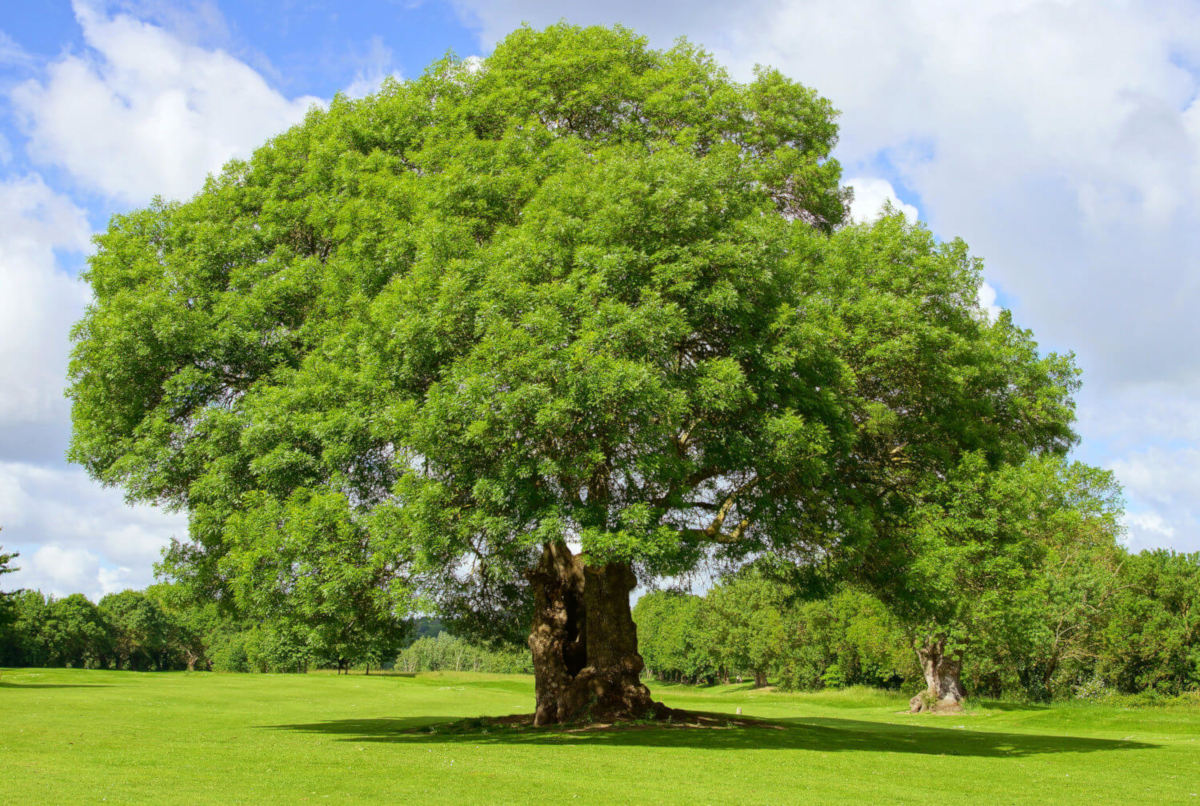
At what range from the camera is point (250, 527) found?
65.4ft

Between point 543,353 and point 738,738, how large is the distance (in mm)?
11549

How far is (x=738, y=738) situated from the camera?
2145 cm

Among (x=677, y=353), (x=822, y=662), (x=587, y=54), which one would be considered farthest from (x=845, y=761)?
(x=822, y=662)

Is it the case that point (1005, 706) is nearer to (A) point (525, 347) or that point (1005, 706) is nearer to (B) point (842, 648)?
(B) point (842, 648)

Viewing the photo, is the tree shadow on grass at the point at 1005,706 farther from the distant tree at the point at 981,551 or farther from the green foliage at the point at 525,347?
the distant tree at the point at 981,551

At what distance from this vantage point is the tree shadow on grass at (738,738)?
20.3m

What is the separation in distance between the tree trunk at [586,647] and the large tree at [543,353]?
88 millimetres

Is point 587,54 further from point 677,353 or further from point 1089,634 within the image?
point 1089,634

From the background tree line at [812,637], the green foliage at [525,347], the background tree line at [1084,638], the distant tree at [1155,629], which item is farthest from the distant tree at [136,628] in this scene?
the distant tree at [1155,629]

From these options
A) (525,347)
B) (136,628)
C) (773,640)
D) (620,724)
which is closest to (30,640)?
(136,628)

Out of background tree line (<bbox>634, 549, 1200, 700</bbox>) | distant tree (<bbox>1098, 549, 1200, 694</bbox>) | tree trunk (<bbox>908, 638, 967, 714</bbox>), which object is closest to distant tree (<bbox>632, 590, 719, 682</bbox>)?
background tree line (<bbox>634, 549, 1200, 700</bbox>)

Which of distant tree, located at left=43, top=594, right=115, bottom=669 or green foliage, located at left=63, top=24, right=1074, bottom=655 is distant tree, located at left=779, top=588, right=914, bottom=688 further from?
distant tree, located at left=43, top=594, right=115, bottom=669

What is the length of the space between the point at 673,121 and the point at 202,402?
16.6 metres

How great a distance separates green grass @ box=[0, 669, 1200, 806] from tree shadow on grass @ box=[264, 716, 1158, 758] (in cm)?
9
